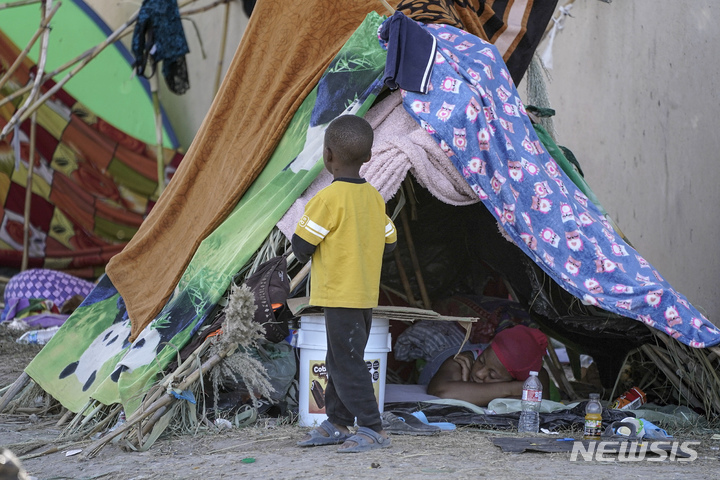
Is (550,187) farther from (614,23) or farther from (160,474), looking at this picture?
(614,23)

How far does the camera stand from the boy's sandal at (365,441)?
2787 mm

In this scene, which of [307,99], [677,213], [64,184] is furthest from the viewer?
[64,184]

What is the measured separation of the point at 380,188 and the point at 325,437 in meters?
1.02

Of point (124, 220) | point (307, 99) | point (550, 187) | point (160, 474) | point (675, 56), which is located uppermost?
point (675, 56)

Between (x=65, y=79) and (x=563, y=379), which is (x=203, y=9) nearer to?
(x=65, y=79)

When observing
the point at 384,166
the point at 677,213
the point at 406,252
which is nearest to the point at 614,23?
the point at 677,213

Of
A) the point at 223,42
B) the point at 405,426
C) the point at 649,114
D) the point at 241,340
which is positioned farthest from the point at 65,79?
the point at 649,114

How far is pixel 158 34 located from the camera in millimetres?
5898

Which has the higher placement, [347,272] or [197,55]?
[197,55]

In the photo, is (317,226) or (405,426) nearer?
(317,226)

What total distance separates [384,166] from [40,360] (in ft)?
6.29

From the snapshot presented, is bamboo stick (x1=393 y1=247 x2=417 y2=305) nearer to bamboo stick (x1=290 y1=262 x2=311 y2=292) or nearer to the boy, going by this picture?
bamboo stick (x1=290 y1=262 x2=311 y2=292)

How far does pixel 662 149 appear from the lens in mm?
5707

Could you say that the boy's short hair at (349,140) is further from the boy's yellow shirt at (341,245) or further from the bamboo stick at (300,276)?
the bamboo stick at (300,276)
